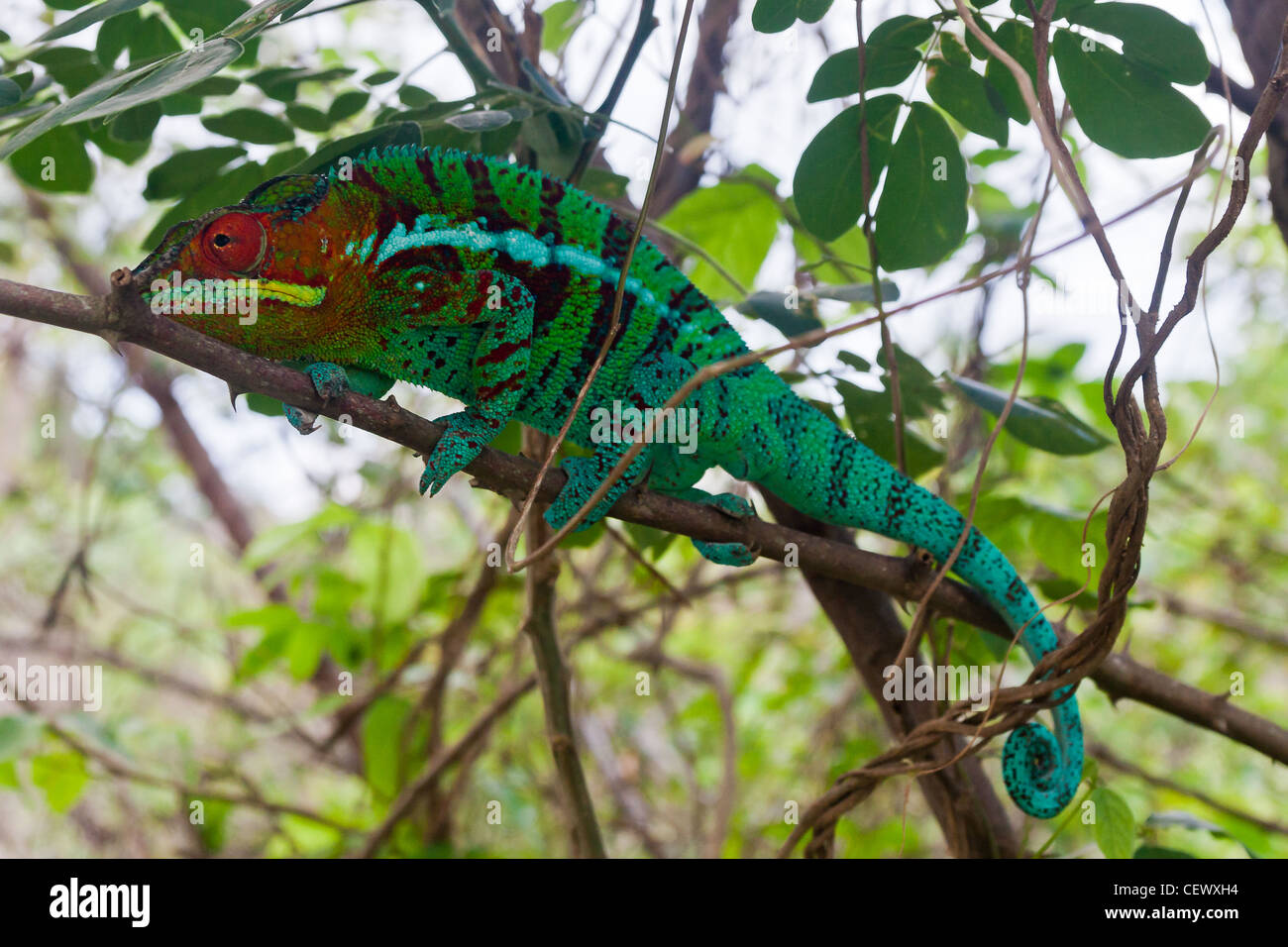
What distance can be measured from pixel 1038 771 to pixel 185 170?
1.85 m

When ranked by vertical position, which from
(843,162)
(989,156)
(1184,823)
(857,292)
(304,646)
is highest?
→ (989,156)

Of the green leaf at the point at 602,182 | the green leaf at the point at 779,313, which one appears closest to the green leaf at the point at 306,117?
the green leaf at the point at 602,182

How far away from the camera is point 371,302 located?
1.60m

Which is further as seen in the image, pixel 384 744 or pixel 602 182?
pixel 384 744

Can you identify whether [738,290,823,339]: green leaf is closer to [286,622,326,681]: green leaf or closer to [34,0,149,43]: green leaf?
[34,0,149,43]: green leaf

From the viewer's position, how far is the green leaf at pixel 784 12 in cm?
140

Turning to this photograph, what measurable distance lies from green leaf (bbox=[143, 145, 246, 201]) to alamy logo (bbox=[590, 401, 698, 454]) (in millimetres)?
812

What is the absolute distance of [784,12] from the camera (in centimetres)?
141

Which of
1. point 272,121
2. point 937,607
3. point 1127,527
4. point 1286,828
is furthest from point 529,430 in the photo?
point 1286,828

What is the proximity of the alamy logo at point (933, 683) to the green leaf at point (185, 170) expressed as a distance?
4.92ft

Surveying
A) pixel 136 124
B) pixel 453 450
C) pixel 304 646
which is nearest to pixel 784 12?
pixel 453 450

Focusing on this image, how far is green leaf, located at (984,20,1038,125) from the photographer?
1480 mm

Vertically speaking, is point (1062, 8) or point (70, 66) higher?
point (70, 66)
